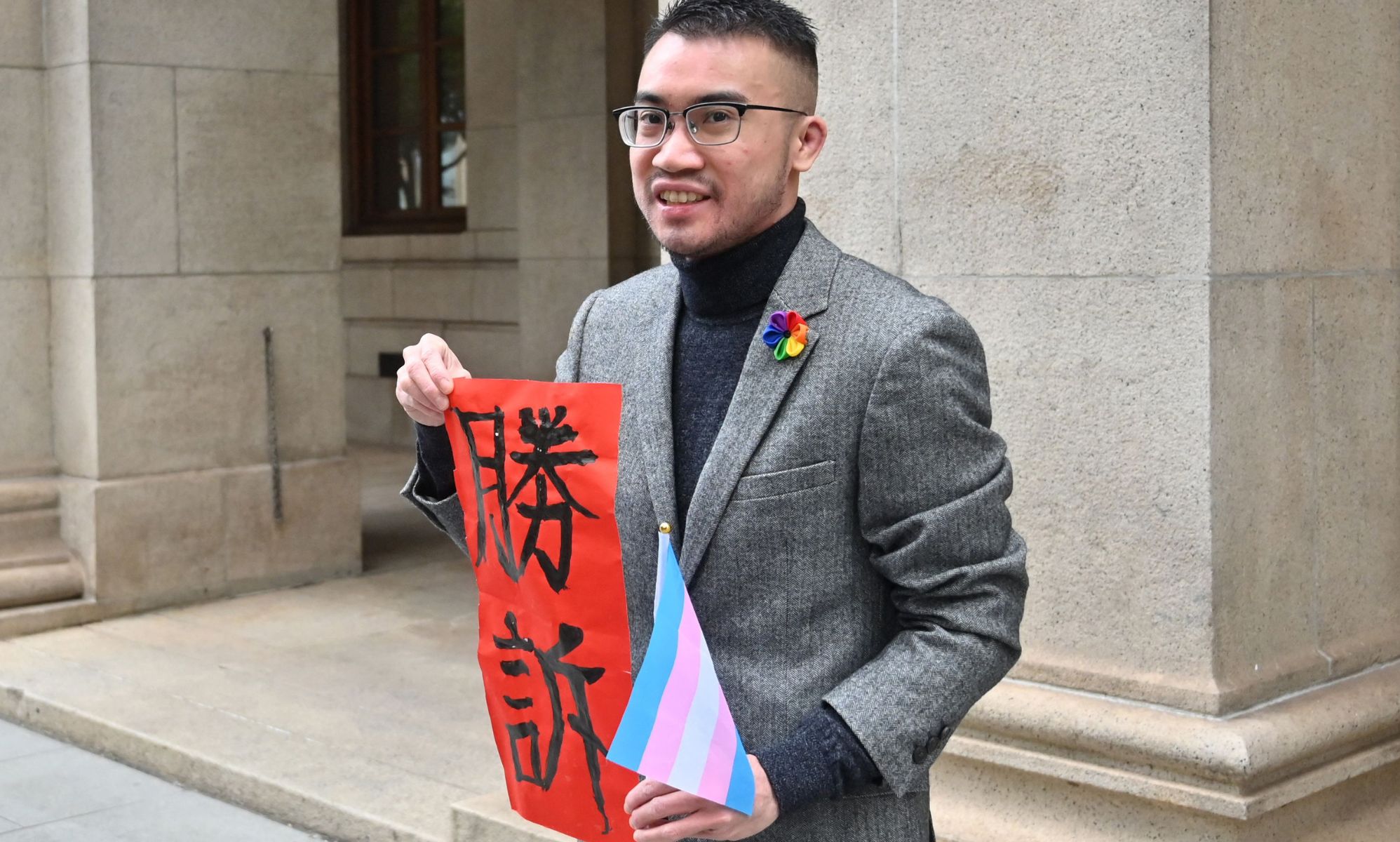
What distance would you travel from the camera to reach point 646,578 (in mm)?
2330

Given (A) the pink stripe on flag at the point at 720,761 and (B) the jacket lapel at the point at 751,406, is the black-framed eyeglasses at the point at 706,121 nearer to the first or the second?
(B) the jacket lapel at the point at 751,406

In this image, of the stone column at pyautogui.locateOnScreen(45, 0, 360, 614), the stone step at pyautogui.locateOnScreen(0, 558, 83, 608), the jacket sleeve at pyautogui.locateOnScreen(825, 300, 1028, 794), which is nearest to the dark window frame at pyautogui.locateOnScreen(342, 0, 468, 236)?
the stone column at pyautogui.locateOnScreen(45, 0, 360, 614)

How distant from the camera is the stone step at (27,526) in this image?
802 cm

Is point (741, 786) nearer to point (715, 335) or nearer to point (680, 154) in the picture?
point (715, 335)

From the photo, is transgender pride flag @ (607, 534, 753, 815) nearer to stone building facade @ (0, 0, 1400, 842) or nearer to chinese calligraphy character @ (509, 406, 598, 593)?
chinese calligraphy character @ (509, 406, 598, 593)

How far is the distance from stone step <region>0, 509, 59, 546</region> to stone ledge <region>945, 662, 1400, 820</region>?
17.9 feet

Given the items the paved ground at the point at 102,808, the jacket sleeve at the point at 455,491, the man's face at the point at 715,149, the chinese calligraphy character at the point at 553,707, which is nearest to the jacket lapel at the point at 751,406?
the man's face at the point at 715,149

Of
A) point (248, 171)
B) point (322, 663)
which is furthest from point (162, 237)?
point (322, 663)

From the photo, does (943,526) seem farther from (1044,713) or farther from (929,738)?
(1044,713)

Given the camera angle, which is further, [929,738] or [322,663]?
[322,663]

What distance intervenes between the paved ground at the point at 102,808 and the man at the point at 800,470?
3653 millimetres

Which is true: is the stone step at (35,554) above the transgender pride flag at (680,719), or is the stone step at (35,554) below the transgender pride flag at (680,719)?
below

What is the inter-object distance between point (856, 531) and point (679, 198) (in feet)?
1.60

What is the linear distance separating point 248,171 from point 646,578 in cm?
672
